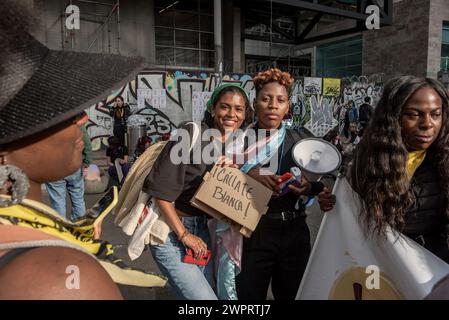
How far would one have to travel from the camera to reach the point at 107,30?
1353 cm

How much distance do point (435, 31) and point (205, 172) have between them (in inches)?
766

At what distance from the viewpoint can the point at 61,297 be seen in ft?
2.42

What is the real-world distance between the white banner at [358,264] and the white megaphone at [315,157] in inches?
5.2

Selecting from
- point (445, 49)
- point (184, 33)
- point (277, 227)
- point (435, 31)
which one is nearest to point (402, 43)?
point (435, 31)

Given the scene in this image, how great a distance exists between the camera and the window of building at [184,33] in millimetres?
14727

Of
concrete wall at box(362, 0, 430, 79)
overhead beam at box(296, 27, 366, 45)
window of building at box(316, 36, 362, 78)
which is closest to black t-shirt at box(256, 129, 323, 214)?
overhead beam at box(296, 27, 366, 45)

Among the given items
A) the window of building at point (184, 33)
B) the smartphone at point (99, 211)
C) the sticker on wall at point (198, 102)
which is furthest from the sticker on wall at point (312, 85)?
the smartphone at point (99, 211)

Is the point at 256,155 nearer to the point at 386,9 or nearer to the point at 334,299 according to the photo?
the point at 334,299

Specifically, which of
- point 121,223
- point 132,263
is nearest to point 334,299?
point 121,223

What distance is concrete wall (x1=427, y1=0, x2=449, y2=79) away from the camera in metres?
17.7

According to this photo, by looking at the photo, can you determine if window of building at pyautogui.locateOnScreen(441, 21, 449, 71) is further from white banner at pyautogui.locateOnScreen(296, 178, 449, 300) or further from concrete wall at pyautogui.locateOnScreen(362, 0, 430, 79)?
white banner at pyautogui.locateOnScreen(296, 178, 449, 300)

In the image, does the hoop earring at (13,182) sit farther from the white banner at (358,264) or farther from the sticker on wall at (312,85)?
the sticker on wall at (312,85)

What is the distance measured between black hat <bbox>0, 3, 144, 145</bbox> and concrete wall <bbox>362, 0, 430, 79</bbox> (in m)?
19.4

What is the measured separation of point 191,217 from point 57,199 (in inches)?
128
